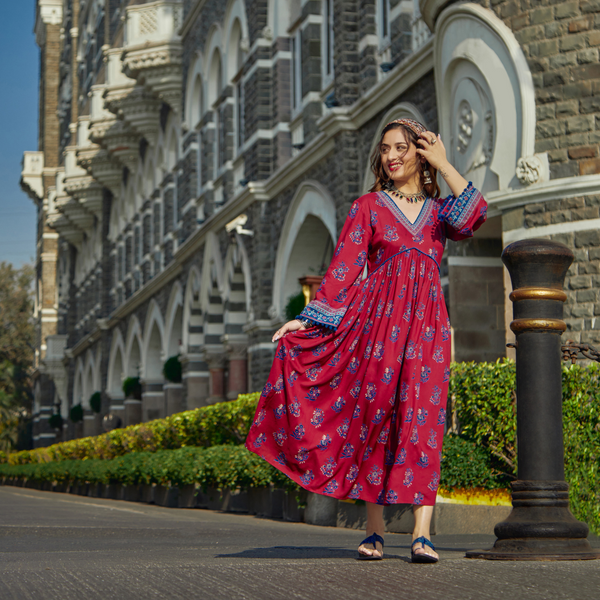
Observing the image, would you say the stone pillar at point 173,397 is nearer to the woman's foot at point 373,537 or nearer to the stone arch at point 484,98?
the stone arch at point 484,98

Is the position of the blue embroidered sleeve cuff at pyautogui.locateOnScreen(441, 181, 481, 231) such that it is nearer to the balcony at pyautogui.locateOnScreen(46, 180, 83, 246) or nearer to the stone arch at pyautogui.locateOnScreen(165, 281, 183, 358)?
the stone arch at pyautogui.locateOnScreen(165, 281, 183, 358)

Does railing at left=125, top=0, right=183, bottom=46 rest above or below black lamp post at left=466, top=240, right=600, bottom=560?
above

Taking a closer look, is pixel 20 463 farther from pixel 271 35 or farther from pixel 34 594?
pixel 34 594

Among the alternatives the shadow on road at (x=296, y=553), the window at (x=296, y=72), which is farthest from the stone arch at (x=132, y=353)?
the shadow on road at (x=296, y=553)

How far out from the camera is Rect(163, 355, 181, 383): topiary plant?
88.9 ft

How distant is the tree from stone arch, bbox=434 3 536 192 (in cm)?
5651

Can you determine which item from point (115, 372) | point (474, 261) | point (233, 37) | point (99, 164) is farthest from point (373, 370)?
point (99, 164)

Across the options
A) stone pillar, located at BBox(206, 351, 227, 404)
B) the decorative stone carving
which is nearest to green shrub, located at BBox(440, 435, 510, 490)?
the decorative stone carving

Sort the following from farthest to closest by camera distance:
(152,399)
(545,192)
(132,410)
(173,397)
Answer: (132,410) < (152,399) < (173,397) < (545,192)

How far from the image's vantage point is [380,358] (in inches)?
196

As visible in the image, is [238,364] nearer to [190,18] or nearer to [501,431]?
[190,18]

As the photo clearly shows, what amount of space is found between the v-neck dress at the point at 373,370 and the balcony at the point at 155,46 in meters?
24.1

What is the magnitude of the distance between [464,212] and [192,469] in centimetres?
935

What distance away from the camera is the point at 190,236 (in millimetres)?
26109
